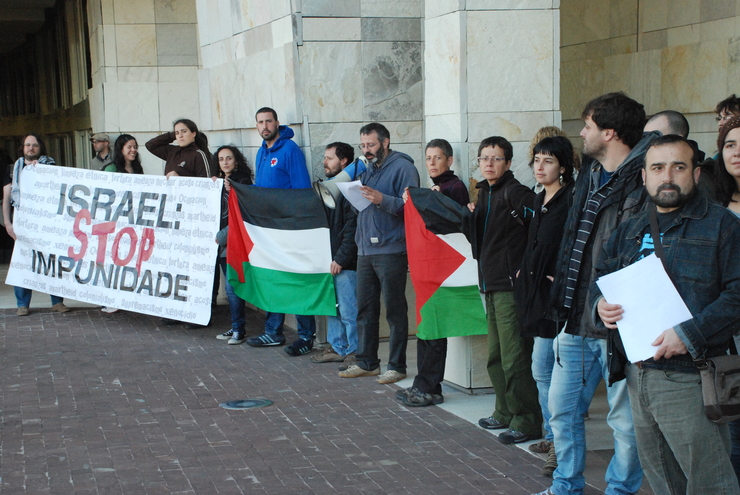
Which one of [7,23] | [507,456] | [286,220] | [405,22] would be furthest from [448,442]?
[7,23]

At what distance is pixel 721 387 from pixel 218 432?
12.1ft

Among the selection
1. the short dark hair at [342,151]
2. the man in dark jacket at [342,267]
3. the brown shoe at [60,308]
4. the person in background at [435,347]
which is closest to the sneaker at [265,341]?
the man in dark jacket at [342,267]

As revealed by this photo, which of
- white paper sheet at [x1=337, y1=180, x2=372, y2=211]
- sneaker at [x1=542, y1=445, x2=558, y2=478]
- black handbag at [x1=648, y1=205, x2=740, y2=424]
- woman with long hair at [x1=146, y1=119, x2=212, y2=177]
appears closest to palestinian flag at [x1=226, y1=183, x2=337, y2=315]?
woman with long hair at [x1=146, y1=119, x2=212, y2=177]

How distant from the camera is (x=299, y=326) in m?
8.79

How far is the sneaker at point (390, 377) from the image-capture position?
743cm

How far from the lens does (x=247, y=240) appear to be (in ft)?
29.3

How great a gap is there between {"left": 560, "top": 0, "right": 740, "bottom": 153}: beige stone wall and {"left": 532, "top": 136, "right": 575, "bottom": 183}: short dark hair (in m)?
4.23

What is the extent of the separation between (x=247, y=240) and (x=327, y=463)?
12.4ft

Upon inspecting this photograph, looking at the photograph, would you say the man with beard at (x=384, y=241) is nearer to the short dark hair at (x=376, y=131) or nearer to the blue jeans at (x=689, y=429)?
the short dark hair at (x=376, y=131)

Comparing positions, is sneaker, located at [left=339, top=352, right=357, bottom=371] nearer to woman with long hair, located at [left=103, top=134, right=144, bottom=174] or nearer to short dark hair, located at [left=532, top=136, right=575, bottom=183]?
short dark hair, located at [left=532, top=136, right=575, bottom=183]

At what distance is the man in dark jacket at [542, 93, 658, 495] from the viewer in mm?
4180

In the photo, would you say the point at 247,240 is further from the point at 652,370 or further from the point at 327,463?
the point at 652,370

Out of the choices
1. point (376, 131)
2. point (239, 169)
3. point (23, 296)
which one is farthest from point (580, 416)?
point (23, 296)

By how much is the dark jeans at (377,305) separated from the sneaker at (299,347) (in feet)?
3.21
